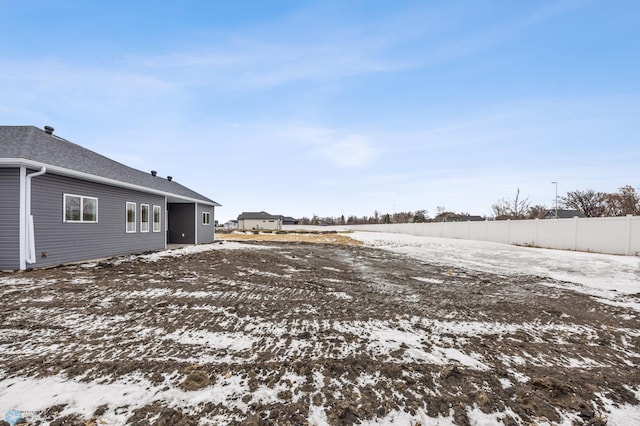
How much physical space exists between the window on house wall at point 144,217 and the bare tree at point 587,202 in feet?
171

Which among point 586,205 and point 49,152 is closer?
point 49,152

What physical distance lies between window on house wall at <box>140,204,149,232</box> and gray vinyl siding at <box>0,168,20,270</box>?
539 cm

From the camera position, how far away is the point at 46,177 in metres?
8.51

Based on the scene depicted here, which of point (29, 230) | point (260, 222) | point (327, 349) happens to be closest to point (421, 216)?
point (260, 222)

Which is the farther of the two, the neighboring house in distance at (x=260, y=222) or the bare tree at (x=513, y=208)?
the neighboring house in distance at (x=260, y=222)

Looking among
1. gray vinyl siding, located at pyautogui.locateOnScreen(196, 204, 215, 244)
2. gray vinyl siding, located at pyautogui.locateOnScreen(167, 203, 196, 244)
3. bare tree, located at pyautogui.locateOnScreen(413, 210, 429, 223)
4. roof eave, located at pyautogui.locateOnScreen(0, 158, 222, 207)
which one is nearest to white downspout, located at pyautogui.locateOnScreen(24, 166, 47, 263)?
roof eave, located at pyautogui.locateOnScreen(0, 158, 222, 207)

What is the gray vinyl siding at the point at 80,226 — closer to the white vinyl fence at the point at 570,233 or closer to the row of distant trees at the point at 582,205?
the white vinyl fence at the point at 570,233

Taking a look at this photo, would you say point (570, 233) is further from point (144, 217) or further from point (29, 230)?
point (29, 230)

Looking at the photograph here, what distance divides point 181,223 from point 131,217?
18.4 ft

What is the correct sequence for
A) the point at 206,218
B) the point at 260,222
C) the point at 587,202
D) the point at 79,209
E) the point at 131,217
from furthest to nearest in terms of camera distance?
the point at 260,222, the point at 587,202, the point at 206,218, the point at 131,217, the point at 79,209

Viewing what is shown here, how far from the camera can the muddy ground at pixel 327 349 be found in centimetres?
223

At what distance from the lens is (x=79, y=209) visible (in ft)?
31.7

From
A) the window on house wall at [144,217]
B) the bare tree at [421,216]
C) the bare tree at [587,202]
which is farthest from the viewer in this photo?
the bare tree at [421,216]

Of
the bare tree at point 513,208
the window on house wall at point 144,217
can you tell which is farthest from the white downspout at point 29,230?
the bare tree at point 513,208
